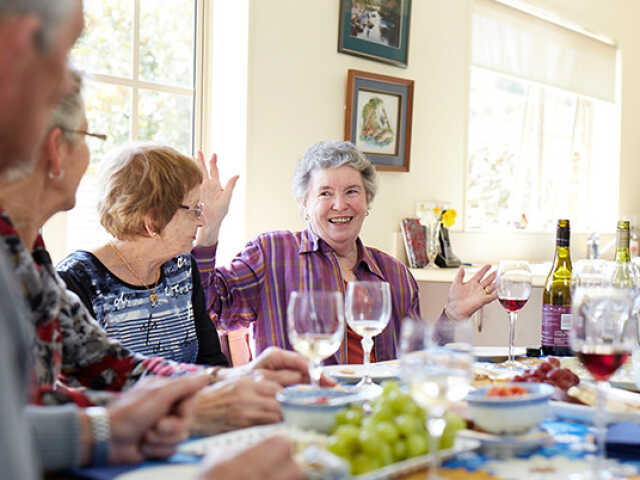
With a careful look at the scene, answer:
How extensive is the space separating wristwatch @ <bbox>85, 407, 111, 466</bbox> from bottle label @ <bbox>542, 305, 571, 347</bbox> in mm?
1204

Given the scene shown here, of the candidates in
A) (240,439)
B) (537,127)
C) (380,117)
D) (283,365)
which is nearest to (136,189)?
(283,365)

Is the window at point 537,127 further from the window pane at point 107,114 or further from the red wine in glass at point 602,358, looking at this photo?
the red wine in glass at point 602,358

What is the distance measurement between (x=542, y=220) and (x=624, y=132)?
103 centimetres

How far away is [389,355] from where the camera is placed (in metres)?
2.12

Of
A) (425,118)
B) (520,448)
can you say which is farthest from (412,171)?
(520,448)

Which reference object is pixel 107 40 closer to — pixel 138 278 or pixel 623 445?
pixel 138 278

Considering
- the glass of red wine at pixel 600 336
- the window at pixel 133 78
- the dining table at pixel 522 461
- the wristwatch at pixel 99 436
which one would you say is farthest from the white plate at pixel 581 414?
the window at pixel 133 78

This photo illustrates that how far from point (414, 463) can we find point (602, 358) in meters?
0.29

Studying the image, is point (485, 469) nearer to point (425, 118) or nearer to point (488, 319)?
point (488, 319)

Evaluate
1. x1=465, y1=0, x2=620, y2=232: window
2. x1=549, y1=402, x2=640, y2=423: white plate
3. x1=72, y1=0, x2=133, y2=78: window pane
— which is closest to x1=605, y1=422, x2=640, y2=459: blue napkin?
x1=549, y1=402, x2=640, y2=423: white plate

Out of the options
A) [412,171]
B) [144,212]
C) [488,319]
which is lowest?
[488,319]

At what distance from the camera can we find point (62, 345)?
1300 millimetres

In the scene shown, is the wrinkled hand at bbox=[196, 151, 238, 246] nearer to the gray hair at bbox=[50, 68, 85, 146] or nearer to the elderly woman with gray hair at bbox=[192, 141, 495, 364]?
the elderly woman with gray hair at bbox=[192, 141, 495, 364]

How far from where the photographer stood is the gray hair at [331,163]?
2.31m
